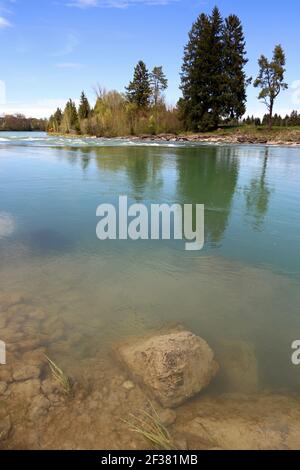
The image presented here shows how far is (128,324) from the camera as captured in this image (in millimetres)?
3158

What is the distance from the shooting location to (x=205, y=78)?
122ft

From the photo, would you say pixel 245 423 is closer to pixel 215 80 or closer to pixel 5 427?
pixel 5 427

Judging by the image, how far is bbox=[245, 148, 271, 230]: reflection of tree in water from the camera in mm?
6543

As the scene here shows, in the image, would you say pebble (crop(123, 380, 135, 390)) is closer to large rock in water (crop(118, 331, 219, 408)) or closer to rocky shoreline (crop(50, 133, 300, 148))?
large rock in water (crop(118, 331, 219, 408))

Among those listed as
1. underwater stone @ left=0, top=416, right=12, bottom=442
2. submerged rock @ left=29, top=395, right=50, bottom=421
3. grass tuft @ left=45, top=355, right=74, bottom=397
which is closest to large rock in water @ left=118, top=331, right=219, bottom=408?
grass tuft @ left=45, top=355, right=74, bottom=397

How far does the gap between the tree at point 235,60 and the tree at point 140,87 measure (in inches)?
546

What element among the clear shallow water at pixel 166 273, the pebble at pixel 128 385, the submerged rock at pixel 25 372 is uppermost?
the clear shallow water at pixel 166 273

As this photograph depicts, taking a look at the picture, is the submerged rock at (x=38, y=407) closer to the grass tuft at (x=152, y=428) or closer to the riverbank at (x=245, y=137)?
the grass tuft at (x=152, y=428)

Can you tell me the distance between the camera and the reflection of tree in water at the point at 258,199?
654 centimetres

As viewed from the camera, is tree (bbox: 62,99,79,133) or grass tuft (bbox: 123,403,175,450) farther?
tree (bbox: 62,99,79,133)

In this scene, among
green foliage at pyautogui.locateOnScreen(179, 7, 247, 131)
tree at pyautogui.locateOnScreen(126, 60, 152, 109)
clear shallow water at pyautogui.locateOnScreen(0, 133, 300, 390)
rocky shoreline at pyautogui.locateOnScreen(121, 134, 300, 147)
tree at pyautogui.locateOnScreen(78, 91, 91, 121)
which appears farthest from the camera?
tree at pyautogui.locateOnScreen(78, 91, 91, 121)

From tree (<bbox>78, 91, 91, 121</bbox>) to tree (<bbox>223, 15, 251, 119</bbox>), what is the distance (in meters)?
24.8

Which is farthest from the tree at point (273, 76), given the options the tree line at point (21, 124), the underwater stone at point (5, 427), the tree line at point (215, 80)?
the tree line at point (21, 124)

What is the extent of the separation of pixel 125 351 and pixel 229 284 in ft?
5.51
